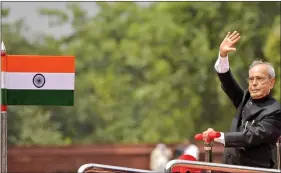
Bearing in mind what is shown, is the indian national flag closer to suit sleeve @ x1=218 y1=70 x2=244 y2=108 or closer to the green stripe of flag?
the green stripe of flag

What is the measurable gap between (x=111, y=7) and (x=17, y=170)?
799cm

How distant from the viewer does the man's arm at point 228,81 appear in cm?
554

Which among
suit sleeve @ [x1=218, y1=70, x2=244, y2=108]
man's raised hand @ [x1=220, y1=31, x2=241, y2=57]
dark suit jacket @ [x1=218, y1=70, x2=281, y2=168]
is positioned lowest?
dark suit jacket @ [x1=218, y1=70, x2=281, y2=168]

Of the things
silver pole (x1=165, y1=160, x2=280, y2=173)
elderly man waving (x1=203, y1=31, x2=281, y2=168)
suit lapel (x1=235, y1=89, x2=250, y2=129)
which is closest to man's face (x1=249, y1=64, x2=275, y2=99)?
elderly man waving (x1=203, y1=31, x2=281, y2=168)

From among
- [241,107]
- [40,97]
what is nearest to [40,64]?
[40,97]

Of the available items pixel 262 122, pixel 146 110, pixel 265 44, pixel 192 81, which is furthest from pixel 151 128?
pixel 262 122

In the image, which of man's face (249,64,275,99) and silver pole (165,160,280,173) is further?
man's face (249,64,275,99)

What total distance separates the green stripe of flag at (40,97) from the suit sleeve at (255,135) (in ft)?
4.62

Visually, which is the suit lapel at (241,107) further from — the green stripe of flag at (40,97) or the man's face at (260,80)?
the green stripe of flag at (40,97)

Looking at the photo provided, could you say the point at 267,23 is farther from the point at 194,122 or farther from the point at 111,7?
the point at 111,7

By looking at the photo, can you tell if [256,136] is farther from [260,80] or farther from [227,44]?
[227,44]

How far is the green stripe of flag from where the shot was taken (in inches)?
234

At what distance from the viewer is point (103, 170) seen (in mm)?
4961

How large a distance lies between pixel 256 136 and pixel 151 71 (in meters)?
14.8
